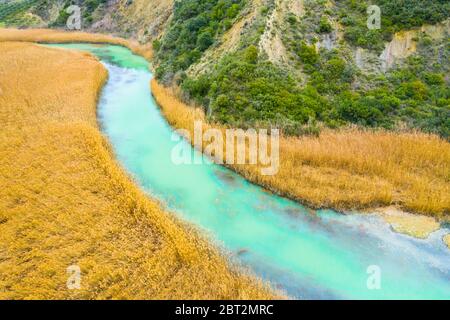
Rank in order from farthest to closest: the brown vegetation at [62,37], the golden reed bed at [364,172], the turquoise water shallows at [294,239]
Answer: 1. the brown vegetation at [62,37]
2. the golden reed bed at [364,172]
3. the turquoise water shallows at [294,239]

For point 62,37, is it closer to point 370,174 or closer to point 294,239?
point 370,174

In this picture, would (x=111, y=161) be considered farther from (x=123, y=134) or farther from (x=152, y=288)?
(x=152, y=288)

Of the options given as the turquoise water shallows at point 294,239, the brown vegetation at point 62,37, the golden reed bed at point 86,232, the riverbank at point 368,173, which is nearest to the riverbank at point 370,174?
the riverbank at point 368,173

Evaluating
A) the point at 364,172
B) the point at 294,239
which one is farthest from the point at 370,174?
the point at 294,239

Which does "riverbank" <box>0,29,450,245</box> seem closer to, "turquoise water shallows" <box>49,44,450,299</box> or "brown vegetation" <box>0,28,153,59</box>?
"turquoise water shallows" <box>49,44,450,299</box>

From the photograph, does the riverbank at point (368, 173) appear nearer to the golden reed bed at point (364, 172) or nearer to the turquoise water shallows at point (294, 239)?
the golden reed bed at point (364, 172)
